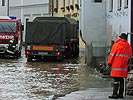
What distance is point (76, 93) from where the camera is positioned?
15.3 meters

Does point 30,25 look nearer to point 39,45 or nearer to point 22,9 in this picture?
point 39,45

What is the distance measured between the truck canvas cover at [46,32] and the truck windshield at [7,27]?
3.01 m

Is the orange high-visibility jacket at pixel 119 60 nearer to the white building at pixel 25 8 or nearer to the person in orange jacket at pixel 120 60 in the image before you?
the person in orange jacket at pixel 120 60

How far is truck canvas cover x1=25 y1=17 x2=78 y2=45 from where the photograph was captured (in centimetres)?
3259

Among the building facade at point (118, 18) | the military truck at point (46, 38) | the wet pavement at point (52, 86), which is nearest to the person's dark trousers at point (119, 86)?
the wet pavement at point (52, 86)

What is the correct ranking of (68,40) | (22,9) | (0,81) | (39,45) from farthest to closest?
(22,9)
(68,40)
(39,45)
(0,81)

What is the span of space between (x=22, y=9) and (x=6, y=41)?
3505cm

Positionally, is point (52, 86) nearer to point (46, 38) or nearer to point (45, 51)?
point (45, 51)

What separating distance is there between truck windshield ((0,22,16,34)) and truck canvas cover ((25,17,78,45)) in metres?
3.01

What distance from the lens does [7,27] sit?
36.3 metres

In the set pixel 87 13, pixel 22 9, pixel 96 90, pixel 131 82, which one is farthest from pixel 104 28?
pixel 22 9

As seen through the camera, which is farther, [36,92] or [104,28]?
[104,28]

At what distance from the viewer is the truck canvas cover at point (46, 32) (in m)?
32.6

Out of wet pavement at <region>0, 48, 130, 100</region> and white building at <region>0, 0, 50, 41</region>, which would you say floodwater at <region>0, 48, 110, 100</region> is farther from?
white building at <region>0, 0, 50, 41</region>
